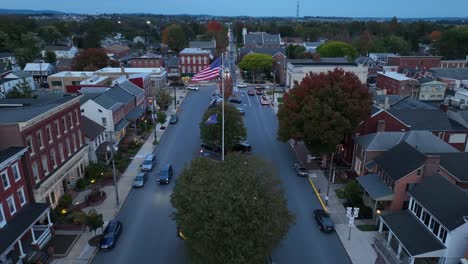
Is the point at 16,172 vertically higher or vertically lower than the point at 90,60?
lower

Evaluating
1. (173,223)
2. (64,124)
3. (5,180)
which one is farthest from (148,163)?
(5,180)

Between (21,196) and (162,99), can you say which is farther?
(162,99)

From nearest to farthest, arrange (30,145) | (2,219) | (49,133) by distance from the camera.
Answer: (2,219) → (30,145) → (49,133)

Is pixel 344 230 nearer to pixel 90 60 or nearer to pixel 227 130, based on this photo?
pixel 227 130

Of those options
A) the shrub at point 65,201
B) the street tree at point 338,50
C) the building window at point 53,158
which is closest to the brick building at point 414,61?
the street tree at point 338,50

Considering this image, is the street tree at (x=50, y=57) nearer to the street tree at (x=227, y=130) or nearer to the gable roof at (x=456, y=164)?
the street tree at (x=227, y=130)

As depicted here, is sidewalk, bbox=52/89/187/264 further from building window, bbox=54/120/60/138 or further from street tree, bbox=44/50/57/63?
street tree, bbox=44/50/57/63

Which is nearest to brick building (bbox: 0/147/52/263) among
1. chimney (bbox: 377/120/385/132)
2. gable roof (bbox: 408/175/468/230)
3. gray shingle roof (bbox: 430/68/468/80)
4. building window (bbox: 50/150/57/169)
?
building window (bbox: 50/150/57/169)
